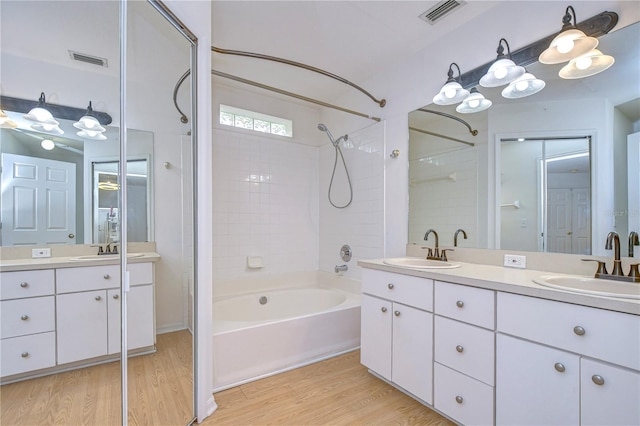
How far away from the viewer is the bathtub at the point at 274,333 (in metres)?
2.02

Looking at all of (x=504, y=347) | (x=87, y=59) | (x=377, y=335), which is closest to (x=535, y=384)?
(x=504, y=347)

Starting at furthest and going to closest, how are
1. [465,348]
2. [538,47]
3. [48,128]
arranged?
[538,47]
[465,348]
[48,128]

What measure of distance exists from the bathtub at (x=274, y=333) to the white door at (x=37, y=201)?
1180mm

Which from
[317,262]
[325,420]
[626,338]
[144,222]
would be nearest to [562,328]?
[626,338]

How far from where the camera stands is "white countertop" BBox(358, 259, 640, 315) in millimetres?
1026

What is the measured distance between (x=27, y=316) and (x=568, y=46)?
9.43 ft

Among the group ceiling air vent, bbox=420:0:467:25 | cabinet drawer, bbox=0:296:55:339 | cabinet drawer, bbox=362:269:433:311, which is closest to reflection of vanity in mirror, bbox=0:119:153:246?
cabinet drawer, bbox=0:296:55:339

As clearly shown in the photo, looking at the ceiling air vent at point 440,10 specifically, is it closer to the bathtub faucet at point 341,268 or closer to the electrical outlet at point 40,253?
the bathtub faucet at point 341,268

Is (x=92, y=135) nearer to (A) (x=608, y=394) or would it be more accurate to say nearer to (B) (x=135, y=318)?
(B) (x=135, y=318)

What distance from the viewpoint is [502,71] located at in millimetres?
1737

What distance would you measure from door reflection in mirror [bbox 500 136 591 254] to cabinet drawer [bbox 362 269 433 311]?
0.68 m

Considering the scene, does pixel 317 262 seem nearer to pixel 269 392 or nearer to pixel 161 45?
pixel 269 392

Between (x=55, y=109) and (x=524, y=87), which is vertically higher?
(x=524, y=87)

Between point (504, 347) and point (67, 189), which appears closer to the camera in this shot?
point (67, 189)
